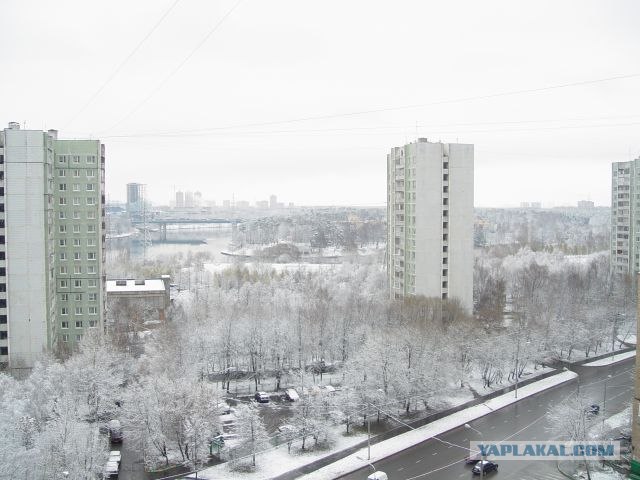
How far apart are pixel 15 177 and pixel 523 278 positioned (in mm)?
20244

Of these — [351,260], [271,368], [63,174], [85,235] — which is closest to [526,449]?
[271,368]

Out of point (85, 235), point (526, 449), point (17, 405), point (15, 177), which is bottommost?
point (526, 449)

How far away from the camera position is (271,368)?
17.0m

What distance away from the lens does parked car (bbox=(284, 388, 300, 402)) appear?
14432 mm

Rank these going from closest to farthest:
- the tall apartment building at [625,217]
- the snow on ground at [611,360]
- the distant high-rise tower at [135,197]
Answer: the snow on ground at [611,360] < the tall apartment building at [625,217] < the distant high-rise tower at [135,197]

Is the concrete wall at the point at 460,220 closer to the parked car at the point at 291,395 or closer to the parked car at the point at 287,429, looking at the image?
the parked car at the point at 291,395

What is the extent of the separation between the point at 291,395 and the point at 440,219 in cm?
718

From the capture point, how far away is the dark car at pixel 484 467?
1030cm

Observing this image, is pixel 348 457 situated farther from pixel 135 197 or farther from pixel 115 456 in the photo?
pixel 135 197

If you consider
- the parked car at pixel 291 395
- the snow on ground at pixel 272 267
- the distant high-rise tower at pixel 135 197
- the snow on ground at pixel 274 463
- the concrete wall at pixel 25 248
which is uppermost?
the distant high-rise tower at pixel 135 197

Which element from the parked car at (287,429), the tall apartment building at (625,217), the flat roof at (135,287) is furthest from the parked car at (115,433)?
the tall apartment building at (625,217)

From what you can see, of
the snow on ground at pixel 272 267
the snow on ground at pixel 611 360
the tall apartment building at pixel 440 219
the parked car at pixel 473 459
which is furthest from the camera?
the snow on ground at pixel 272 267

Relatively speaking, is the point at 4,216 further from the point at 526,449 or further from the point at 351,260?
the point at 351,260

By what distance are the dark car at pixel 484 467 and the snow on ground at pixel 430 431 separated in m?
0.79
